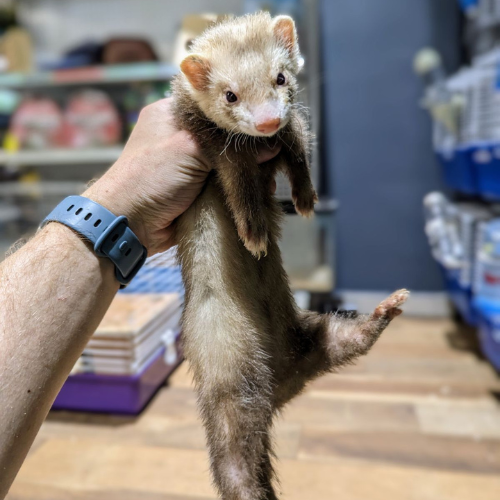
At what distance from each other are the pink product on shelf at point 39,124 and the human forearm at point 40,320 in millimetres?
2025

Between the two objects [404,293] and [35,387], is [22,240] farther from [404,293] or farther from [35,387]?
[404,293]

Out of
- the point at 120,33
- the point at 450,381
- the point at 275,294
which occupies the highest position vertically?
the point at 120,33

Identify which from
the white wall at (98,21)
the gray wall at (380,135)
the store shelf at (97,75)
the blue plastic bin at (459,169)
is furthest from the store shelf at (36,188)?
the blue plastic bin at (459,169)

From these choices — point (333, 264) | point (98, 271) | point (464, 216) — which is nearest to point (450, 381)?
point (464, 216)

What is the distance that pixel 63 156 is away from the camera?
2.46 m

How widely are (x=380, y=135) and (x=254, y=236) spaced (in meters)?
1.86

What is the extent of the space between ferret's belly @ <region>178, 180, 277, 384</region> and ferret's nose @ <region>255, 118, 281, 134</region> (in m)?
0.16

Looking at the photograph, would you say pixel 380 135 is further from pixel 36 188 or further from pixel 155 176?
pixel 36 188

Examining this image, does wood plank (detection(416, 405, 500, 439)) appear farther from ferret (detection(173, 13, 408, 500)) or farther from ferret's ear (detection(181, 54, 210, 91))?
ferret's ear (detection(181, 54, 210, 91))

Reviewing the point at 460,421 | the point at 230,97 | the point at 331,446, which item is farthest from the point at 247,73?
the point at 460,421

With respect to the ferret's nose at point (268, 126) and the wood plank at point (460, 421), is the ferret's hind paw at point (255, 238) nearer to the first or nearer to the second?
the ferret's nose at point (268, 126)

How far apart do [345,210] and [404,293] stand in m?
1.75

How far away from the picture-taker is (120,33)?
270cm

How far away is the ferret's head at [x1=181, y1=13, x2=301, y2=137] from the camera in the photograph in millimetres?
584
